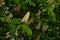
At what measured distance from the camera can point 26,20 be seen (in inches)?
105

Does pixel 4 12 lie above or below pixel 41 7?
above

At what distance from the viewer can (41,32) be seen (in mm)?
3520

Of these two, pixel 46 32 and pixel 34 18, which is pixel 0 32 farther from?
pixel 46 32

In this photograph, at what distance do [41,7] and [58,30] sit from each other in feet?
3.20

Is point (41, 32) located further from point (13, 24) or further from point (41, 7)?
point (13, 24)

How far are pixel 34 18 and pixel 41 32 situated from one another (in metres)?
0.37

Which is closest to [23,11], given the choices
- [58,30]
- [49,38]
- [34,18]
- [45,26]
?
[34,18]

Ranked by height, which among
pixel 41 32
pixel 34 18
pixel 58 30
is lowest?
pixel 58 30

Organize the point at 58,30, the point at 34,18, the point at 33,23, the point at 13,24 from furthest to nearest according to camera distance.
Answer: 1. the point at 58,30
2. the point at 33,23
3. the point at 34,18
4. the point at 13,24

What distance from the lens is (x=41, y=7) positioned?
3.33 meters

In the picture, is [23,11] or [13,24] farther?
[23,11]

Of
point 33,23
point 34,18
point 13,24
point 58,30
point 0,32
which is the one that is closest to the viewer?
point 13,24

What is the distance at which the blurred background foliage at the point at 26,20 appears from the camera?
262 centimetres

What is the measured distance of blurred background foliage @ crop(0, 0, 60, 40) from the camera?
2.62 metres
